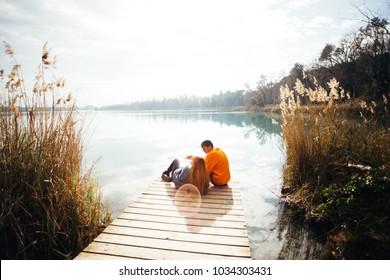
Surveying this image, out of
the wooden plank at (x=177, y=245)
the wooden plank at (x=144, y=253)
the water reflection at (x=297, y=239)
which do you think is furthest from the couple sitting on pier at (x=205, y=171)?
the wooden plank at (x=144, y=253)

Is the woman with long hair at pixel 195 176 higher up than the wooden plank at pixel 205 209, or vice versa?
the woman with long hair at pixel 195 176

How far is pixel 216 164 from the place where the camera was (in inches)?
174

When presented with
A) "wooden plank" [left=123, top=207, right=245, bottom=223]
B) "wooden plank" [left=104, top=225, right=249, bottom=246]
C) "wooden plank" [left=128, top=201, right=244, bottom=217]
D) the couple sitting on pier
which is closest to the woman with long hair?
the couple sitting on pier

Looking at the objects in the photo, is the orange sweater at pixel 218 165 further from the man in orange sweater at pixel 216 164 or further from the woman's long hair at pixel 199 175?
the woman's long hair at pixel 199 175

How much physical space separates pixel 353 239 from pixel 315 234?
90 centimetres

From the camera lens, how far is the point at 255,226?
3963mm

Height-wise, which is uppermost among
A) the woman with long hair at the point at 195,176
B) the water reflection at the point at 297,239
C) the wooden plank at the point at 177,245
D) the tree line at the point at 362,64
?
the tree line at the point at 362,64

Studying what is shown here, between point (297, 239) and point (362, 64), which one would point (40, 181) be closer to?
point (297, 239)

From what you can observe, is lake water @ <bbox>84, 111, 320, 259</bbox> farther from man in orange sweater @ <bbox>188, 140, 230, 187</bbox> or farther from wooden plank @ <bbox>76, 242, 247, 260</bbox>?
wooden plank @ <bbox>76, 242, 247, 260</bbox>

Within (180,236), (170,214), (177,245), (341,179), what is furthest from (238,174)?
(177,245)

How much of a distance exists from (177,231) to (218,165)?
1830mm

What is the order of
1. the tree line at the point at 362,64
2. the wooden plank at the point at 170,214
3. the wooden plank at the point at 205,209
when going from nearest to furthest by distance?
the wooden plank at the point at 170,214 → the wooden plank at the point at 205,209 → the tree line at the point at 362,64

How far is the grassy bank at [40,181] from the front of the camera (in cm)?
227
